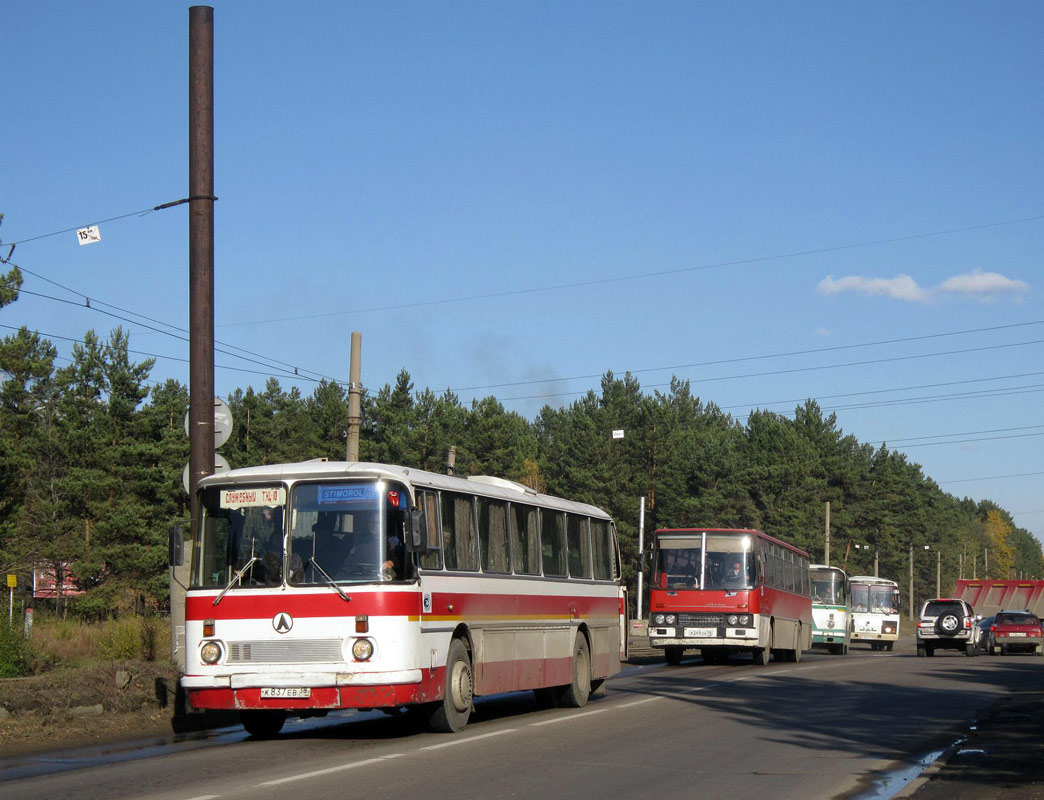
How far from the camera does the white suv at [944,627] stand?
144 ft

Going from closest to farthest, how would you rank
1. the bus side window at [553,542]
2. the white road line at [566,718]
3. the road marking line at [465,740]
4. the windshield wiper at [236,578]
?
the road marking line at [465,740]
the windshield wiper at [236,578]
the white road line at [566,718]
the bus side window at [553,542]

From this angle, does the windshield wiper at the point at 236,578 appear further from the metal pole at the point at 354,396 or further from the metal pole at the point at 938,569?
the metal pole at the point at 938,569

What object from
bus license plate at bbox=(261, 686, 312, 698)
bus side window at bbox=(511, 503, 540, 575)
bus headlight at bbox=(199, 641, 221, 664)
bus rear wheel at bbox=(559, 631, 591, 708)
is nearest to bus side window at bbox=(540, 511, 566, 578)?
bus side window at bbox=(511, 503, 540, 575)

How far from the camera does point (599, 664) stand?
20.2 m

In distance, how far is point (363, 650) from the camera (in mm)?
13406

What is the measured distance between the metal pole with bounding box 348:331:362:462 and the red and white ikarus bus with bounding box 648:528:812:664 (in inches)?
335

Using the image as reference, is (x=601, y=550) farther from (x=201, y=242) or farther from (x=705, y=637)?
(x=705, y=637)

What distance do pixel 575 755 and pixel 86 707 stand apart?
6460 millimetres

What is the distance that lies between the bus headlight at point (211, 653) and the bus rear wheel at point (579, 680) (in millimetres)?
6281

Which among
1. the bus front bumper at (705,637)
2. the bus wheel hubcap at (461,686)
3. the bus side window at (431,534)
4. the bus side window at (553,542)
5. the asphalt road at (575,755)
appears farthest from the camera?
the bus front bumper at (705,637)

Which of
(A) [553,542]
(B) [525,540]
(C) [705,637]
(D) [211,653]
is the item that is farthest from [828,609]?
(D) [211,653]

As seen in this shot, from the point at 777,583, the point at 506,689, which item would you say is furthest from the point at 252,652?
the point at 777,583

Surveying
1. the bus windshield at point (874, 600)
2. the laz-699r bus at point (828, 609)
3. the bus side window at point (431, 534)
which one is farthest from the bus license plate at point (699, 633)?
the bus windshield at point (874, 600)

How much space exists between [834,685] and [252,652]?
1363cm
